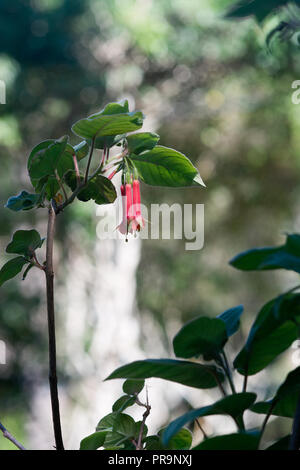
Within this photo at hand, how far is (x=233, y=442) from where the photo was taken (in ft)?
0.66

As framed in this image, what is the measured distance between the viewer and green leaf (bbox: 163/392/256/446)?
20 centimetres

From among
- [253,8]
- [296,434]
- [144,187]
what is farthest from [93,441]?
[144,187]

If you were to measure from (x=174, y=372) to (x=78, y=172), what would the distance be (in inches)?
5.0

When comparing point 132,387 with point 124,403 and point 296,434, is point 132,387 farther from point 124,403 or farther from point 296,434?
point 296,434

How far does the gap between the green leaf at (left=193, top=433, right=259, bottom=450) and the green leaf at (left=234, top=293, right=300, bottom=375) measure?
0.04 meters

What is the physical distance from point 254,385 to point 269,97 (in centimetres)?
163

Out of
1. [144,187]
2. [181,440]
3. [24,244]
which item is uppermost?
[144,187]

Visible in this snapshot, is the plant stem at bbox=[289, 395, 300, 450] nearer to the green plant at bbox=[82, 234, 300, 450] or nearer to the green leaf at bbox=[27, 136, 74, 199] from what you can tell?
the green plant at bbox=[82, 234, 300, 450]

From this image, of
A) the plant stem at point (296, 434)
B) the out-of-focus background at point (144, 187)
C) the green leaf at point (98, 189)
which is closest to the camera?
the plant stem at point (296, 434)

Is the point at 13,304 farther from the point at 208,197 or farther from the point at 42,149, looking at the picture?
the point at 42,149

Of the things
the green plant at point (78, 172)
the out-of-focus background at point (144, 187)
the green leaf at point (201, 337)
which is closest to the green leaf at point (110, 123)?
the green plant at point (78, 172)

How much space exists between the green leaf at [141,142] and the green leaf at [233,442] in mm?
154

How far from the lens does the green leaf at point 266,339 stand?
0.69 feet

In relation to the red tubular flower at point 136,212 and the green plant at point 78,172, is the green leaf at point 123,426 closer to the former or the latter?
the green plant at point 78,172
